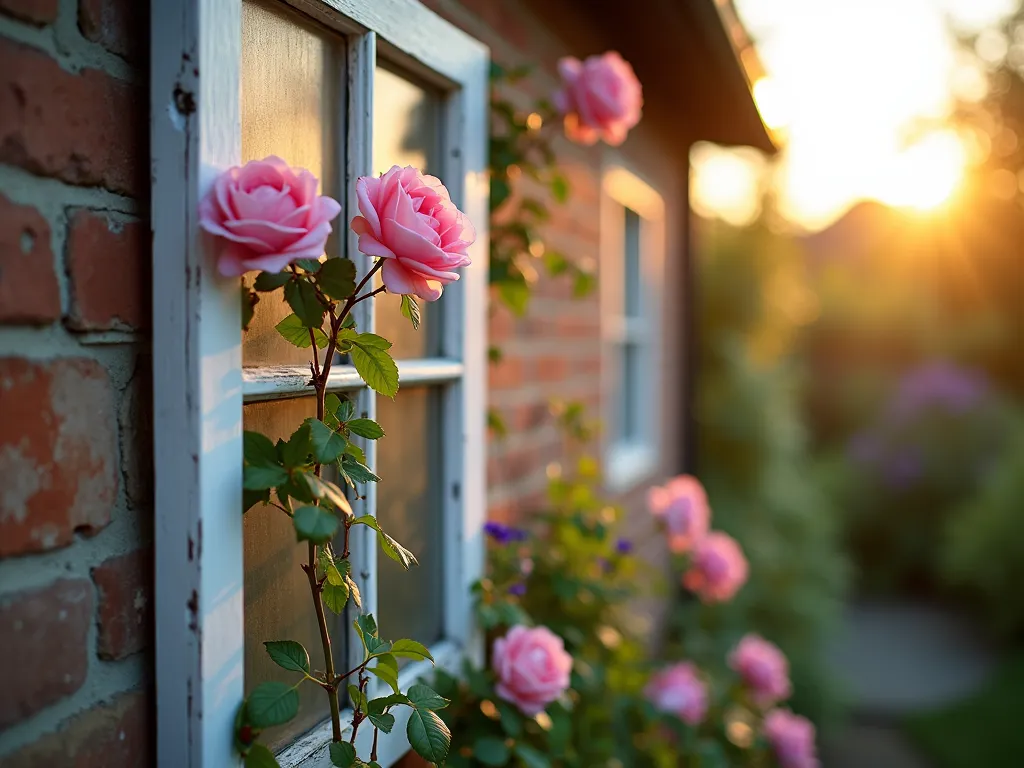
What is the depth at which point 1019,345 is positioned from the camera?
936cm

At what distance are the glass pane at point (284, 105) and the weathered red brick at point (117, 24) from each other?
0.14 metres

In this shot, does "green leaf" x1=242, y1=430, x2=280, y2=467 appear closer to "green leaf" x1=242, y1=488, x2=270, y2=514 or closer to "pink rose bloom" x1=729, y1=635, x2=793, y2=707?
"green leaf" x1=242, y1=488, x2=270, y2=514

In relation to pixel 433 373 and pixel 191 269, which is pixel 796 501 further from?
pixel 191 269

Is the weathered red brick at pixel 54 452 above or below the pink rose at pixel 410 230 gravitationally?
below

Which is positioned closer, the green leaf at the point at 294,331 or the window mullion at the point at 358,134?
the green leaf at the point at 294,331

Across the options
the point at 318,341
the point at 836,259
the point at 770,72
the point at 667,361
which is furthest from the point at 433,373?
the point at 836,259

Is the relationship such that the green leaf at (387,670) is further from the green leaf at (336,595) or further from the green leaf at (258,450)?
the green leaf at (258,450)

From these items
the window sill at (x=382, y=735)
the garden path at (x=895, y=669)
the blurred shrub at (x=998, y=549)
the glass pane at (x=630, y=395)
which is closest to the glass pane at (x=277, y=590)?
the window sill at (x=382, y=735)

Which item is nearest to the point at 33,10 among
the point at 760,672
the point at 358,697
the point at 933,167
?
the point at 358,697

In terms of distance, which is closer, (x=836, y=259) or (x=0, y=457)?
(x=0, y=457)

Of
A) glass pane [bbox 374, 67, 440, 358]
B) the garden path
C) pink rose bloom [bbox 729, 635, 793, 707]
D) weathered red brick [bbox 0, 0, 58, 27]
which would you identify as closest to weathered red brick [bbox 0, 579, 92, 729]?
weathered red brick [bbox 0, 0, 58, 27]

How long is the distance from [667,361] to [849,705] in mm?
2228

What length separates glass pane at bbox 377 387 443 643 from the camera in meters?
1.47

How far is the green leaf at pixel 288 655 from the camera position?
40.8 inches
